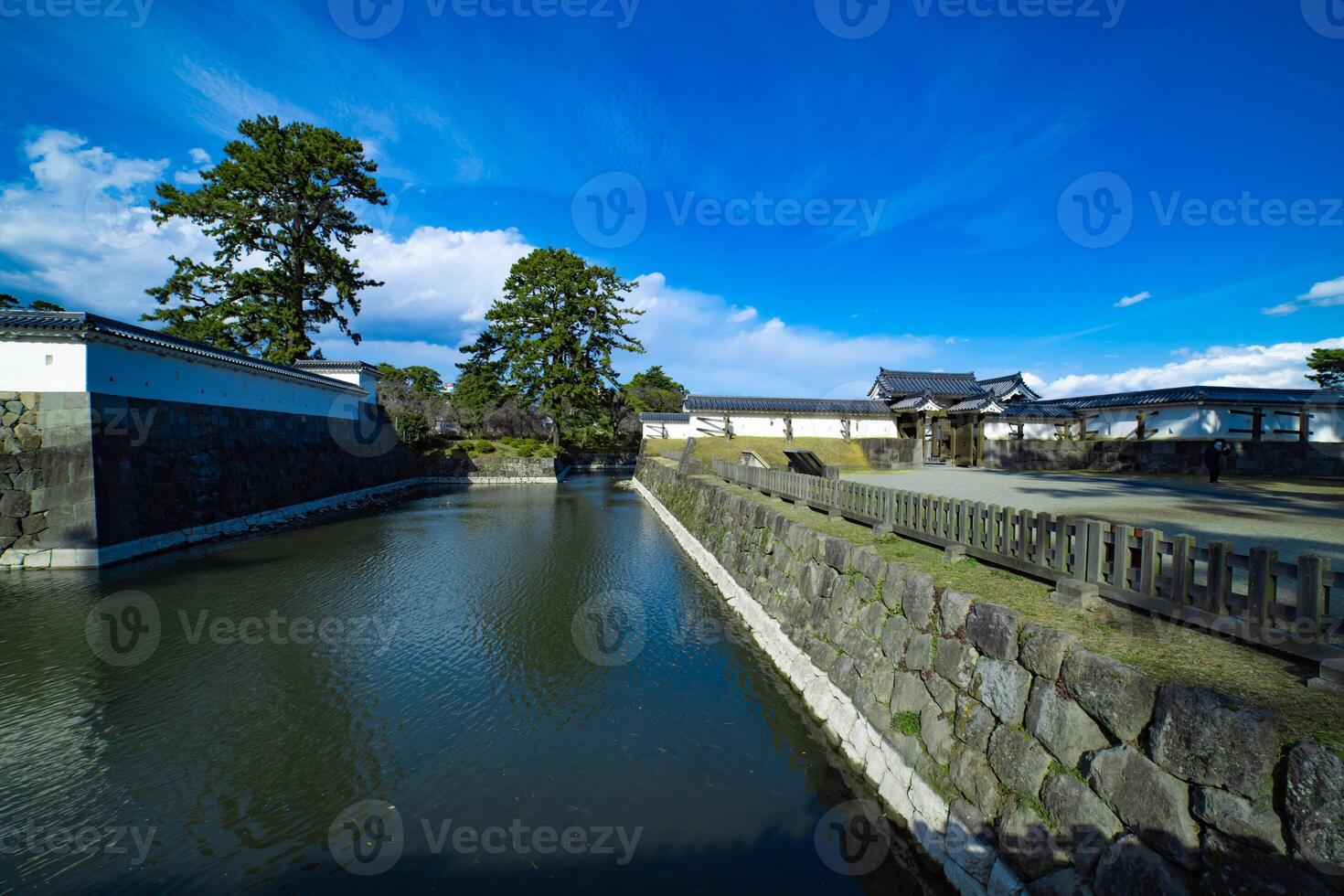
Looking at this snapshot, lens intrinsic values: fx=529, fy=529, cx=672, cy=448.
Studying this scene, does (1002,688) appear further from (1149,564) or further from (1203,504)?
(1203,504)

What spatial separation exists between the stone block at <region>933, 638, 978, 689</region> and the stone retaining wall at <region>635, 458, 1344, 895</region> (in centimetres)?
2

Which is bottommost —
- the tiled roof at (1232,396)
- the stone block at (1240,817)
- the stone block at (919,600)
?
the stone block at (1240,817)

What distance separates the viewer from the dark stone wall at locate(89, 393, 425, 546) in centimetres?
1448

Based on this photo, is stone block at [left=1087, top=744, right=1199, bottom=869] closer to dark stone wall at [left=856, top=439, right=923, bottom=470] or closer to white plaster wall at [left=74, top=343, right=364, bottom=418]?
white plaster wall at [left=74, top=343, right=364, bottom=418]

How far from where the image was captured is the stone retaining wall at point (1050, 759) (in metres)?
2.83

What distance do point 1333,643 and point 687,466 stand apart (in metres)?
21.6

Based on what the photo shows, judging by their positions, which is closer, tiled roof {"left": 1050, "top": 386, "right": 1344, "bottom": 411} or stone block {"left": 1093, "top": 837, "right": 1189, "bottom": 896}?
stone block {"left": 1093, "top": 837, "right": 1189, "bottom": 896}

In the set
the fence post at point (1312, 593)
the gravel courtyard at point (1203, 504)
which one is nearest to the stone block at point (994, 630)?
the fence post at point (1312, 593)

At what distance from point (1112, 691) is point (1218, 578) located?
1470mm

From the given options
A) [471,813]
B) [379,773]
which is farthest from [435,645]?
[471,813]

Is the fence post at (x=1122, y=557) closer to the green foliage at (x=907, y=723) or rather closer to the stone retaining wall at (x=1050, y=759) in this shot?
the stone retaining wall at (x=1050, y=759)

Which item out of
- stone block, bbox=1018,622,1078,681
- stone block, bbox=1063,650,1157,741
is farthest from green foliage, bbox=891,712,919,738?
stone block, bbox=1063,650,1157,741

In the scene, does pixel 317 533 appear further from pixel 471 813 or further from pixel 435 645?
pixel 471 813

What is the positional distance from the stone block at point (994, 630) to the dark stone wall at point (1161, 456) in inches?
892
